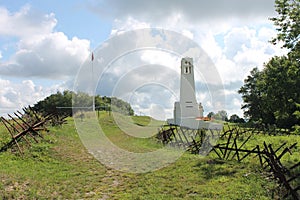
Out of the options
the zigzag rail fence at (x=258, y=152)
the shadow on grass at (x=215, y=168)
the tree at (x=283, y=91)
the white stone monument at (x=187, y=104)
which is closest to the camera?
the zigzag rail fence at (x=258, y=152)

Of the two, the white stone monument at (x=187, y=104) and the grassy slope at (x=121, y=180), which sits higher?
the white stone monument at (x=187, y=104)

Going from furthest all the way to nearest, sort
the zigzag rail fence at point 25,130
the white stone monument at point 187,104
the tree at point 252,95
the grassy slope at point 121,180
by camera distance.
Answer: the tree at point 252,95 < the white stone monument at point 187,104 < the zigzag rail fence at point 25,130 < the grassy slope at point 121,180

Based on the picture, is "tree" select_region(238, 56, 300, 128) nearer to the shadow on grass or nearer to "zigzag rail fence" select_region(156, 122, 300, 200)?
"zigzag rail fence" select_region(156, 122, 300, 200)

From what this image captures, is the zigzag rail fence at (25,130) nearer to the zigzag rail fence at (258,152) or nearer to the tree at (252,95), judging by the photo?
the zigzag rail fence at (258,152)

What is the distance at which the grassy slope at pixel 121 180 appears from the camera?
920 centimetres

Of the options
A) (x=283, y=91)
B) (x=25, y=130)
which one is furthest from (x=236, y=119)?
(x=25, y=130)

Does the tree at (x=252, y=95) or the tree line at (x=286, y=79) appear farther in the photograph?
the tree at (x=252, y=95)

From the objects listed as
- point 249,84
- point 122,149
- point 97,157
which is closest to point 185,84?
point 122,149

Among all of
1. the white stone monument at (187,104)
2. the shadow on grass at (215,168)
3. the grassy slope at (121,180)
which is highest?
the white stone monument at (187,104)

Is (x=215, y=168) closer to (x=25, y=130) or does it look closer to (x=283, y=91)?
(x=25, y=130)

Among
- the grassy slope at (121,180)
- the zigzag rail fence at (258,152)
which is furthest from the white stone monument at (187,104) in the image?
the grassy slope at (121,180)

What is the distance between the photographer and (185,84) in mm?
27469

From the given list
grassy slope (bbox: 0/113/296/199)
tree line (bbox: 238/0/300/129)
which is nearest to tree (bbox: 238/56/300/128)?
tree line (bbox: 238/0/300/129)

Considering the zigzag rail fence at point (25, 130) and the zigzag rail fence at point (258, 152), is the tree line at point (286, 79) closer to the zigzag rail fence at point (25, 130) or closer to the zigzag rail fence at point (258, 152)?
the zigzag rail fence at point (258, 152)
